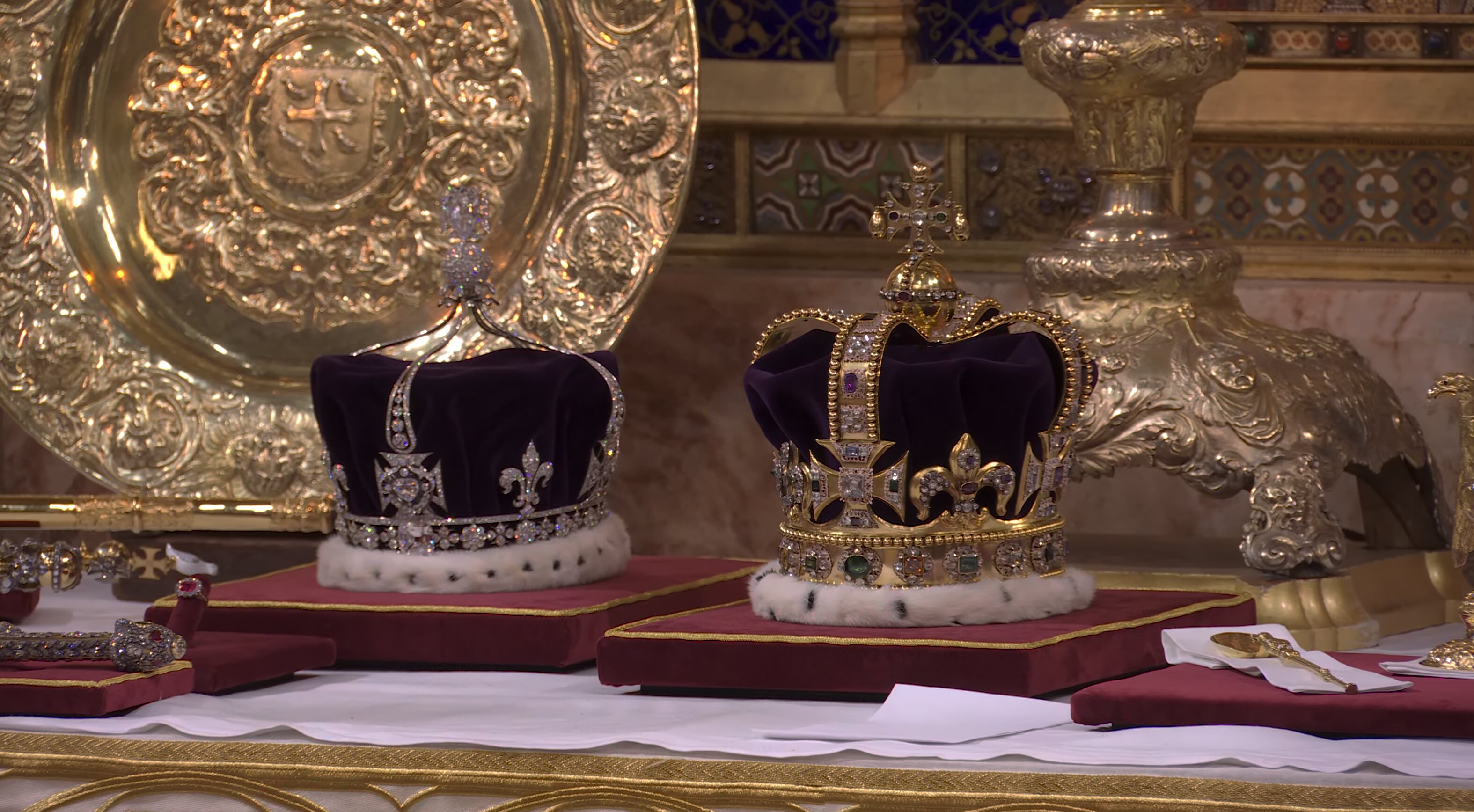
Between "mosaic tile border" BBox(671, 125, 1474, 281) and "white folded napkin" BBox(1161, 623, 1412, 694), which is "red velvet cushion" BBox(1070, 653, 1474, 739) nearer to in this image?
"white folded napkin" BBox(1161, 623, 1412, 694)

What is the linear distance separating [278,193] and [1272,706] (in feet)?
4.13

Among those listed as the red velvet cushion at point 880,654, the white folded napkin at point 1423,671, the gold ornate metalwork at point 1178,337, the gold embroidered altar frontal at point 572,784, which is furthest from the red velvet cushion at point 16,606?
the white folded napkin at point 1423,671

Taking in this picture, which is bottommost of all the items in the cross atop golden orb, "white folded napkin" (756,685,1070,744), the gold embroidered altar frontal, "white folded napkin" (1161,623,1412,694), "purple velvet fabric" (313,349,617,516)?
the gold embroidered altar frontal

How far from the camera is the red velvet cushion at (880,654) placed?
1.51 metres

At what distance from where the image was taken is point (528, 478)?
181 cm

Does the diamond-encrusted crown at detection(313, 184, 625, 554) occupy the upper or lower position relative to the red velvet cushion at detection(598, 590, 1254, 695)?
upper

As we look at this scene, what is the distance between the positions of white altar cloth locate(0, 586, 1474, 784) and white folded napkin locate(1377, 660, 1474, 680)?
4.4 inches

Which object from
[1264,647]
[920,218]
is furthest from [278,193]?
[1264,647]

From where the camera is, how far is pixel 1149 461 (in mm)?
1857

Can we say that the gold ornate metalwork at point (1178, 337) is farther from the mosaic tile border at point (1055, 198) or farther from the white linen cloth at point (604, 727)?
the white linen cloth at point (604, 727)

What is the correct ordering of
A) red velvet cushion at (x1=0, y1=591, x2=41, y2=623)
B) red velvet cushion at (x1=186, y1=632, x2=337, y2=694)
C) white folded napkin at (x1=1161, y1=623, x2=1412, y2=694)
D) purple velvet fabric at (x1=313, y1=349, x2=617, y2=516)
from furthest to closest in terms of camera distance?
red velvet cushion at (x1=0, y1=591, x2=41, y2=623), purple velvet fabric at (x1=313, y1=349, x2=617, y2=516), red velvet cushion at (x1=186, y1=632, x2=337, y2=694), white folded napkin at (x1=1161, y1=623, x2=1412, y2=694)

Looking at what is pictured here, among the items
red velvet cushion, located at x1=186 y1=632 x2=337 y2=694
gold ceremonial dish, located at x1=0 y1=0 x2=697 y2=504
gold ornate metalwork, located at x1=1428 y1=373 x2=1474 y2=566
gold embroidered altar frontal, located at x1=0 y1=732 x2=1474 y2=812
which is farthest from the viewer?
gold ceremonial dish, located at x1=0 y1=0 x2=697 y2=504

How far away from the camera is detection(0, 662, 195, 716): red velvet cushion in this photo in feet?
5.07

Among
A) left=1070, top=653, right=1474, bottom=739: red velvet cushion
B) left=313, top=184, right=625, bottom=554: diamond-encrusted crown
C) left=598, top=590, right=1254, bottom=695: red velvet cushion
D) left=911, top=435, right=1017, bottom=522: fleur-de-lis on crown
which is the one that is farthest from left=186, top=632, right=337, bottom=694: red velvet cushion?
left=1070, top=653, right=1474, bottom=739: red velvet cushion
